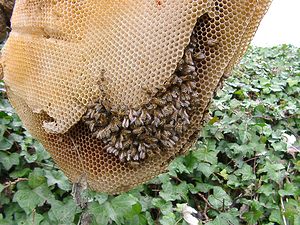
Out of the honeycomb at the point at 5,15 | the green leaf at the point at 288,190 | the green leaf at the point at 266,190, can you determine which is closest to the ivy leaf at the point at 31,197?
the honeycomb at the point at 5,15

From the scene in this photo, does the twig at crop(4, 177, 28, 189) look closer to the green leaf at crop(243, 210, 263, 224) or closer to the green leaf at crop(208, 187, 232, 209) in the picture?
the green leaf at crop(208, 187, 232, 209)

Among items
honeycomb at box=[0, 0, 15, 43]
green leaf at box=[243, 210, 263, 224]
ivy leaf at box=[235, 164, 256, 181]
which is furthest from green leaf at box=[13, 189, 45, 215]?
ivy leaf at box=[235, 164, 256, 181]

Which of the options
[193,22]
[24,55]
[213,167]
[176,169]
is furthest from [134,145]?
[213,167]

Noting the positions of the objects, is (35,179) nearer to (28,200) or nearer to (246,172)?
(28,200)

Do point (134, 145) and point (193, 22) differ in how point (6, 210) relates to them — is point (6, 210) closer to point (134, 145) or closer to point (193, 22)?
point (134, 145)

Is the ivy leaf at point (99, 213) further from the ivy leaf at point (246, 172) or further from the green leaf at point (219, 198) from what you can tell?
the ivy leaf at point (246, 172)

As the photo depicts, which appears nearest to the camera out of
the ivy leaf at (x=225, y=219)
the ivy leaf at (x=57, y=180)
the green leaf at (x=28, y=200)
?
the green leaf at (x=28, y=200)
